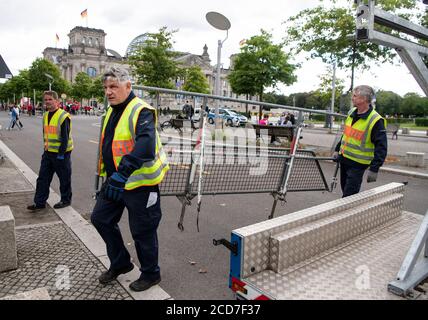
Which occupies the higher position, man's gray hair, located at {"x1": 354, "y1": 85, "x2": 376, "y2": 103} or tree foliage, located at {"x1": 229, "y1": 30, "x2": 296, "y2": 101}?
tree foliage, located at {"x1": 229, "y1": 30, "x2": 296, "y2": 101}

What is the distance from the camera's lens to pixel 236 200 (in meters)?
7.09

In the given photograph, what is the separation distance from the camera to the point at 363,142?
15.6ft

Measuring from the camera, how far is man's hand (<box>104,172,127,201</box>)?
2.96 metres

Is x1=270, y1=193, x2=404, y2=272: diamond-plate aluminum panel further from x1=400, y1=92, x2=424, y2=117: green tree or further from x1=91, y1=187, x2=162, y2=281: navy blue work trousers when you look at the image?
x1=400, y1=92, x2=424, y2=117: green tree

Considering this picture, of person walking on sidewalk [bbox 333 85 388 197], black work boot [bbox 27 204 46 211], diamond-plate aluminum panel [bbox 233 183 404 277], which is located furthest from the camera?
black work boot [bbox 27 204 46 211]

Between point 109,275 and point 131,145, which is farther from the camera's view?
point 109,275

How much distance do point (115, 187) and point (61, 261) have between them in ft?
5.10

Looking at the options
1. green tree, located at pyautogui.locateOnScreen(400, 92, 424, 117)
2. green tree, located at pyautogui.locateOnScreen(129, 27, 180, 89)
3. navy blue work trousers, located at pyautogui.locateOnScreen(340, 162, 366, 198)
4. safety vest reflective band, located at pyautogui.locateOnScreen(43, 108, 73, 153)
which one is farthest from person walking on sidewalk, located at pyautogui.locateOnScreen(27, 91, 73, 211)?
green tree, located at pyautogui.locateOnScreen(400, 92, 424, 117)

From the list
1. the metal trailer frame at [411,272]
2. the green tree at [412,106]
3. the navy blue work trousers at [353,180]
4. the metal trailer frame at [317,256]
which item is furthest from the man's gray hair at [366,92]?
the green tree at [412,106]

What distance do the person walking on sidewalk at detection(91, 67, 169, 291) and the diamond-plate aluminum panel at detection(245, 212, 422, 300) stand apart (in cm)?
112

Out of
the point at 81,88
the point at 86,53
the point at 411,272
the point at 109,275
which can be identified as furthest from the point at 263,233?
the point at 86,53

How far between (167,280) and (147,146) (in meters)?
1.51

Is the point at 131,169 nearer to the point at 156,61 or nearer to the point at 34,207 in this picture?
the point at 34,207

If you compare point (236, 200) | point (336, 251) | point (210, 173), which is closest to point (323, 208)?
point (336, 251)
